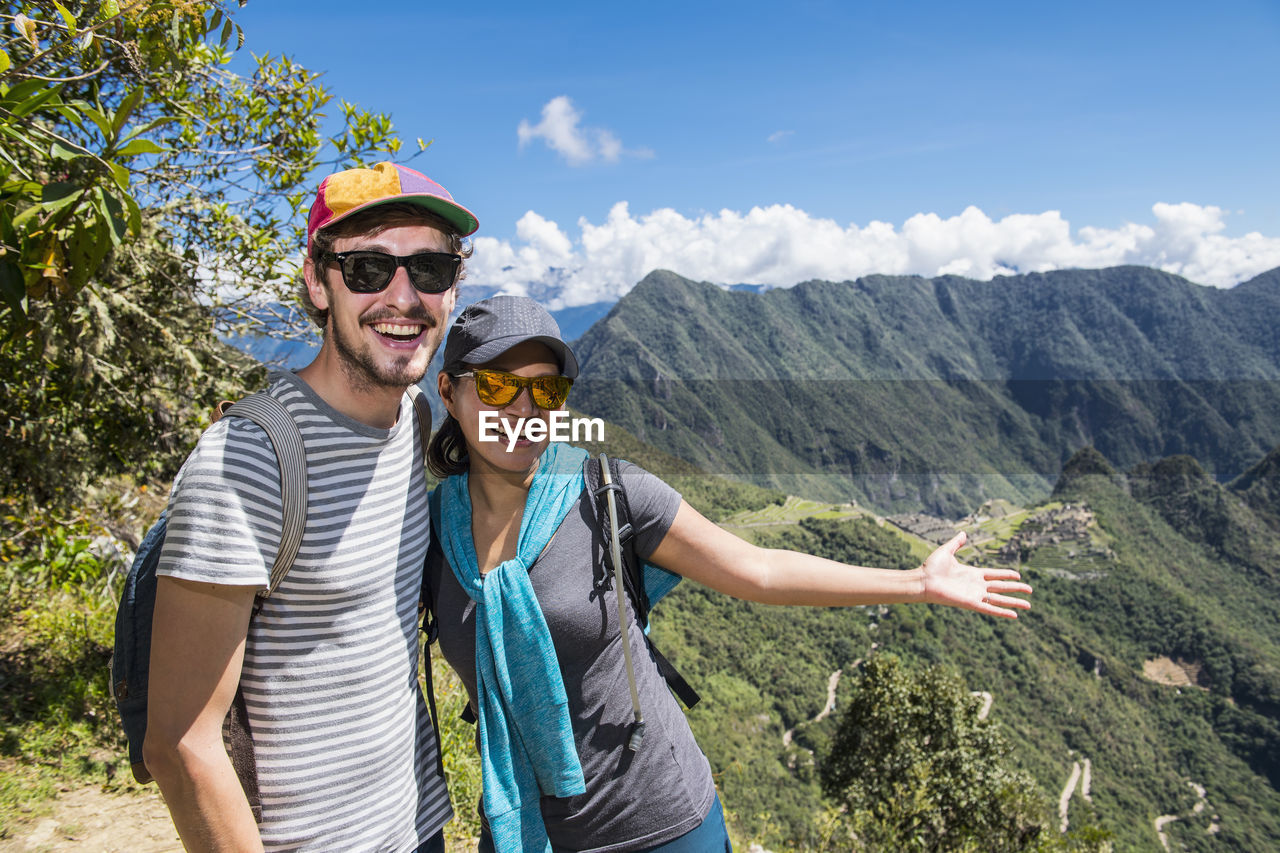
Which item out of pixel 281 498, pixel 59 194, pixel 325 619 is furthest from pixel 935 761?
pixel 59 194

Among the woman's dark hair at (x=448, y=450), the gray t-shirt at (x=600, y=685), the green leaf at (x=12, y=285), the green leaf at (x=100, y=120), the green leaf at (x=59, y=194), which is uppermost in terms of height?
the green leaf at (x=100, y=120)

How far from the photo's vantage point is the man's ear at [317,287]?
167 centimetres

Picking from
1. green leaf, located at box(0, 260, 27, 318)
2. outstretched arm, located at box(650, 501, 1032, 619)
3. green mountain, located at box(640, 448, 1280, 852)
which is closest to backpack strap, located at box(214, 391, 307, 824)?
outstretched arm, located at box(650, 501, 1032, 619)

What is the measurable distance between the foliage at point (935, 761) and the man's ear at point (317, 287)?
14.4 metres

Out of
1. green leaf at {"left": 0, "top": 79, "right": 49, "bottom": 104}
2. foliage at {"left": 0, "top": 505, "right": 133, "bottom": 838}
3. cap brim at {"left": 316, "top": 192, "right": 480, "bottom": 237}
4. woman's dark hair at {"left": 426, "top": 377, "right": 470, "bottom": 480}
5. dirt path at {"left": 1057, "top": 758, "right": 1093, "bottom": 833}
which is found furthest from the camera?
dirt path at {"left": 1057, "top": 758, "right": 1093, "bottom": 833}

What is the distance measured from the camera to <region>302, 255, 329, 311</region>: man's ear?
1666 mm

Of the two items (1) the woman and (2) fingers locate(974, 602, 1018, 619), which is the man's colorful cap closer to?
(1) the woman

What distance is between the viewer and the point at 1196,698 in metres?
69.8

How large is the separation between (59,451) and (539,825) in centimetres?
425

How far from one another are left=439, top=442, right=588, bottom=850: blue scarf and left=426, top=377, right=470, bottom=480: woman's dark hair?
0.14 meters

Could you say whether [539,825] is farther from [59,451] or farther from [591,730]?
[59,451]

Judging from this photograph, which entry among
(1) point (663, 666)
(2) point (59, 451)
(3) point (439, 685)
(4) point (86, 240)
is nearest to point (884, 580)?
(1) point (663, 666)

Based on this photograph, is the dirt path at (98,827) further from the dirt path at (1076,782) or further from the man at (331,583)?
the dirt path at (1076,782)

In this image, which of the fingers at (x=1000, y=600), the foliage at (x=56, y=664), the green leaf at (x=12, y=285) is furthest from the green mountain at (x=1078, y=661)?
the green leaf at (x=12, y=285)
